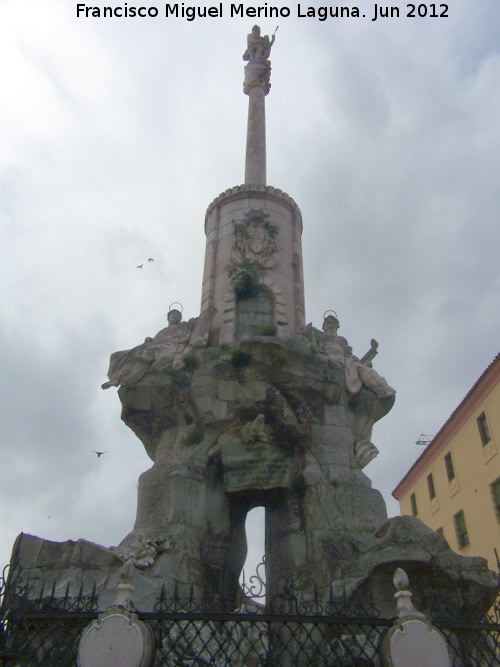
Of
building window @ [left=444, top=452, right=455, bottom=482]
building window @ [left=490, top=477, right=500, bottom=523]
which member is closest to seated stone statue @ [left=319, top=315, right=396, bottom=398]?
building window @ [left=490, top=477, right=500, bottom=523]

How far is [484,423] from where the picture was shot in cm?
2422

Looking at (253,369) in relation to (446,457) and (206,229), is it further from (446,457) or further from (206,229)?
(446,457)

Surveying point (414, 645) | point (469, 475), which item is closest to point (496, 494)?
point (469, 475)

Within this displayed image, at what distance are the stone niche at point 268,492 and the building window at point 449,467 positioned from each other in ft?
51.1

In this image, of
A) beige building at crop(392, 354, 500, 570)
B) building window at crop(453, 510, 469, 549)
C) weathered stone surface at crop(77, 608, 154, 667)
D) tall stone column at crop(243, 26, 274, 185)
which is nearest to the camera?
weathered stone surface at crop(77, 608, 154, 667)

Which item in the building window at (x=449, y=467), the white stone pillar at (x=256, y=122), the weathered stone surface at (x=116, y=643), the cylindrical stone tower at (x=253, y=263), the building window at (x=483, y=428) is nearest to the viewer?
the weathered stone surface at (x=116, y=643)

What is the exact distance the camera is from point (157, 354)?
44.1 ft

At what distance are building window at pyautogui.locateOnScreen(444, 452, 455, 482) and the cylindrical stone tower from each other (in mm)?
15161

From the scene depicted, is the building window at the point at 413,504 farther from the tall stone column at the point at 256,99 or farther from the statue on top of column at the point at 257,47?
the statue on top of column at the point at 257,47

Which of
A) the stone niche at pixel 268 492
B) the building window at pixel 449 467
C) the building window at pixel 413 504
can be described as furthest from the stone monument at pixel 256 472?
the building window at pixel 413 504

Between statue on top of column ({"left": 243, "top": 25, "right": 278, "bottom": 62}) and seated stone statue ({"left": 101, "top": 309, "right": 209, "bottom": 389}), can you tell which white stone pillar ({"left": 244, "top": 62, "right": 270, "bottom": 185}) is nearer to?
statue on top of column ({"left": 243, "top": 25, "right": 278, "bottom": 62})

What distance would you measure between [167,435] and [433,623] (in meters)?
7.76

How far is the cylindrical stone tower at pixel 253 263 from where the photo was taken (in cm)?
1468

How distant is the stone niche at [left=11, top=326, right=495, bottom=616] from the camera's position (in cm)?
977
